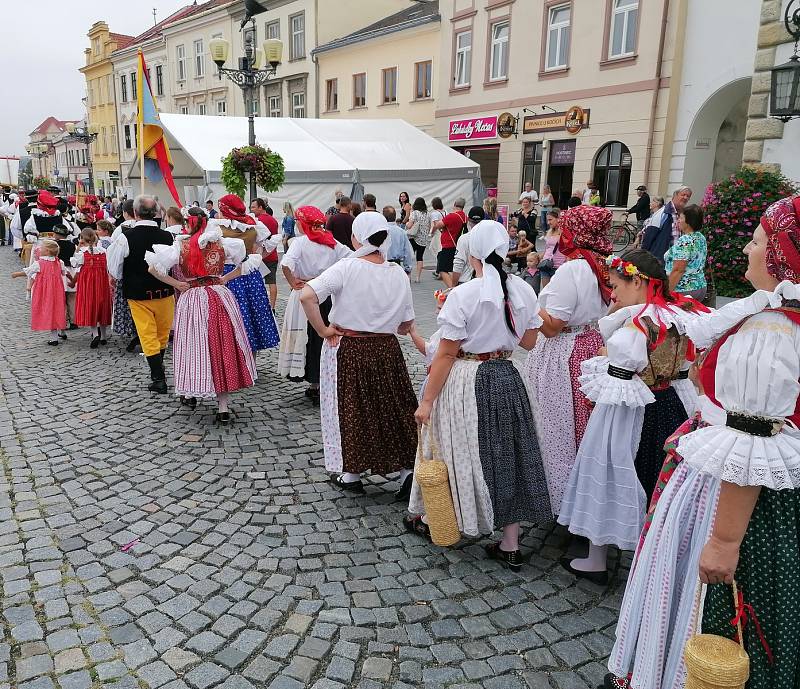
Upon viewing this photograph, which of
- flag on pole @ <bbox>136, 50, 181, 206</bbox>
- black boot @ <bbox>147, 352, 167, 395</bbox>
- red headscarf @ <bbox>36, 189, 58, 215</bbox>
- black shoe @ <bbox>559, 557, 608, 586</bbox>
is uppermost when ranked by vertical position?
flag on pole @ <bbox>136, 50, 181, 206</bbox>

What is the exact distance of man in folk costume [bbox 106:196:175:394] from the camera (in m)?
6.03

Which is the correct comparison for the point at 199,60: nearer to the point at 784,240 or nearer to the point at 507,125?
the point at 507,125

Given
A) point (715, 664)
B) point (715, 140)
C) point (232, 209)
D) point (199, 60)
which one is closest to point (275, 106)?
point (199, 60)

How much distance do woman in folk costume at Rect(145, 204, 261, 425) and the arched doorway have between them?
13365mm

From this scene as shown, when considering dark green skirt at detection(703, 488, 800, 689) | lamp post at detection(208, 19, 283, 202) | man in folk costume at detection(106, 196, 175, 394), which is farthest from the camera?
lamp post at detection(208, 19, 283, 202)


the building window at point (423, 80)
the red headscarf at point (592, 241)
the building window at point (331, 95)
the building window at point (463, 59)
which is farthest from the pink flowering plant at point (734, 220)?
the building window at point (331, 95)

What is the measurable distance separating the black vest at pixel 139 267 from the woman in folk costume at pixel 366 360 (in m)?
2.89

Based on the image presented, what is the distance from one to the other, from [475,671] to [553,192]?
17745mm

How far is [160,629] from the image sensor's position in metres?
2.84

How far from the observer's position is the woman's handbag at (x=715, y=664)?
1.71m

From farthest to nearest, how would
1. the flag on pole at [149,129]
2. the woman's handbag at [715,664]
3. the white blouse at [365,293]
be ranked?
1. the flag on pole at [149,129]
2. the white blouse at [365,293]
3. the woman's handbag at [715,664]

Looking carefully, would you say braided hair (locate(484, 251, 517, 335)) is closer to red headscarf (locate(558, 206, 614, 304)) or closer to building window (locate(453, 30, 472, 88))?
red headscarf (locate(558, 206, 614, 304))

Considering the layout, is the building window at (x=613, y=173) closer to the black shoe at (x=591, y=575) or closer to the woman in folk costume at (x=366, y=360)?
the woman in folk costume at (x=366, y=360)

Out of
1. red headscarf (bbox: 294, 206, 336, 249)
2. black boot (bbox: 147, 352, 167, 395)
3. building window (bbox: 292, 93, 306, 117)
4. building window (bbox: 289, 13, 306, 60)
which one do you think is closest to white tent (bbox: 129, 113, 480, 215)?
black boot (bbox: 147, 352, 167, 395)
